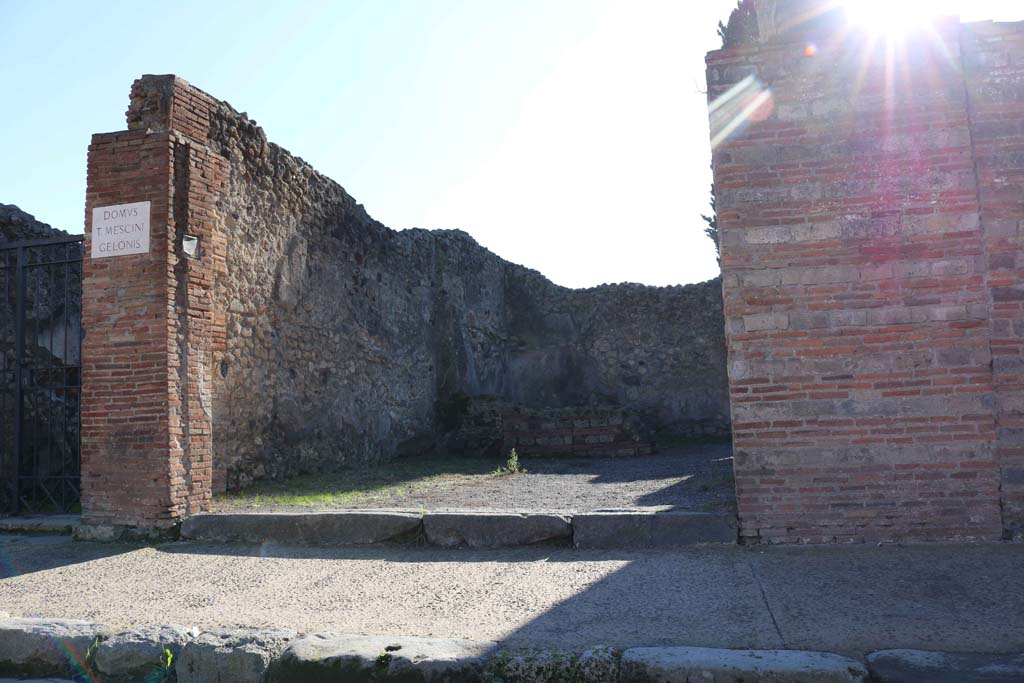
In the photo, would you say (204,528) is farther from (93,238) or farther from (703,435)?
(703,435)

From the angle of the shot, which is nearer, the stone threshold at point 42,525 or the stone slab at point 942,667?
the stone slab at point 942,667

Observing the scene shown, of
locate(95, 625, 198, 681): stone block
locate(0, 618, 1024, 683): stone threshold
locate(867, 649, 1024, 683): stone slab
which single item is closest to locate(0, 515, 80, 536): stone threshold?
locate(0, 618, 1024, 683): stone threshold

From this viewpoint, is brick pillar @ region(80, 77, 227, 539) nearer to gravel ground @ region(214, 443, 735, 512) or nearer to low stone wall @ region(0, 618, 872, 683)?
gravel ground @ region(214, 443, 735, 512)

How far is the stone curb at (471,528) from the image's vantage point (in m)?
4.73

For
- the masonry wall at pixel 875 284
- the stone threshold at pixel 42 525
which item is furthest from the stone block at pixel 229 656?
the stone threshold at pixel 42 525

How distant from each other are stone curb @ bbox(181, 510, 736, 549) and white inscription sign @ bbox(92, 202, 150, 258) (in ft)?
7.30

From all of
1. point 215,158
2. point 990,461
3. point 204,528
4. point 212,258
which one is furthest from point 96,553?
point 990,461

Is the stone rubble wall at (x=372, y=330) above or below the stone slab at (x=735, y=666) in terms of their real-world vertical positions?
above

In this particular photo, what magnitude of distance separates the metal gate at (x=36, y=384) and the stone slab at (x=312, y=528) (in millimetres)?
2248

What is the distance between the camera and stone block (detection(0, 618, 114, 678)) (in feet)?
11.3

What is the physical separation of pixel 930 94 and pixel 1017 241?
3.66 ft

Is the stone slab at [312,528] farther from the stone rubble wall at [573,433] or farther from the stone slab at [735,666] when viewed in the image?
the stone rubble wall at [573,433]

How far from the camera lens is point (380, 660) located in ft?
9.82

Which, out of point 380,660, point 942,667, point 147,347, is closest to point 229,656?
point 380,660
